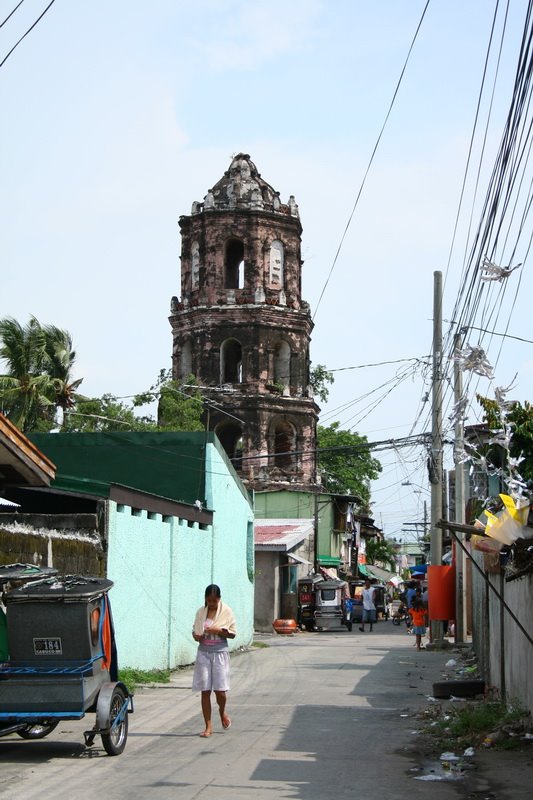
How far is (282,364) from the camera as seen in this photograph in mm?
48781

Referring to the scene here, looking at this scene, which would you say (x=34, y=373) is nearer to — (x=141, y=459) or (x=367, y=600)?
(x=141, y=459)

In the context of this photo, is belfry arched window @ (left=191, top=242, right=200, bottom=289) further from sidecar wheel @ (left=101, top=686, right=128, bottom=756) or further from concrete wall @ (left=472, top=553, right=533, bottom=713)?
sidecar wheel @ (left=101, top=686, right=128, bottom=756)

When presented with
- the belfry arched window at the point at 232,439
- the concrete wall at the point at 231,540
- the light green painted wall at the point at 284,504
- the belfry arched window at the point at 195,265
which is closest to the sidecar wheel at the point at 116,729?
the concrete wall at the point at 231,540

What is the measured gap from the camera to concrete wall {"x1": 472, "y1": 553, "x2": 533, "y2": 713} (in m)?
12.0

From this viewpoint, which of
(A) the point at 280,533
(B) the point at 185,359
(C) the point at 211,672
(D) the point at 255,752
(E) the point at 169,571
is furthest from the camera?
(B) the point at 185,359

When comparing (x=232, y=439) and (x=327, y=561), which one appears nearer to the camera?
(x=232, y=439)

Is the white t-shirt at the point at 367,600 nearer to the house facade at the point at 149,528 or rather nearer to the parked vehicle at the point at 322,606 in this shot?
the parked vehicle at the point at 322,606

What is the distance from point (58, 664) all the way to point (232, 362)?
39.2 metres

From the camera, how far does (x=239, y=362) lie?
162 feet

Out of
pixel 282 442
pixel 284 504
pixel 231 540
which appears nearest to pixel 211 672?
pixel 231 540

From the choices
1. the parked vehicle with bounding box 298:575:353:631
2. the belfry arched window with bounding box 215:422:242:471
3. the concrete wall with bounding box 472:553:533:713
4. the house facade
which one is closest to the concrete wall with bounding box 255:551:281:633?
the parked vehicle with bounding box 298:575:353:631

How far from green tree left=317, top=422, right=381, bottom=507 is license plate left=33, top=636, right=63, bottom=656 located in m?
58.9

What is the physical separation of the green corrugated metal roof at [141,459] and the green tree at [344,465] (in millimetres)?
43326

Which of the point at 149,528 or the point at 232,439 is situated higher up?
the point at 232,439
